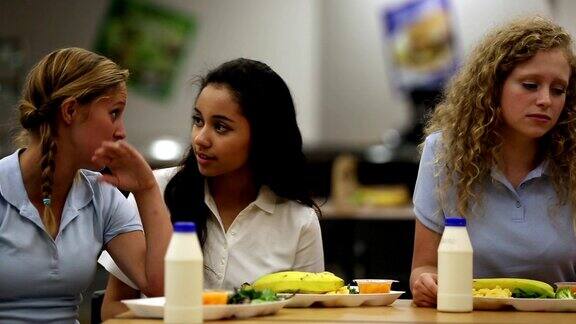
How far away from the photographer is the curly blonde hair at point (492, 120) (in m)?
2.57

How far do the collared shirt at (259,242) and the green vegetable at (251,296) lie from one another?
0.50m

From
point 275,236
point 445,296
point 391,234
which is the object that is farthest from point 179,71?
point 445,296

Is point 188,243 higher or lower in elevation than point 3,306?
higher

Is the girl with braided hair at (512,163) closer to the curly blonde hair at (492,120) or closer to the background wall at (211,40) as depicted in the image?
the curly blonde hair at (492,120)

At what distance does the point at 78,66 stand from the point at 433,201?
98cm

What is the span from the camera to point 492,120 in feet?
8.54

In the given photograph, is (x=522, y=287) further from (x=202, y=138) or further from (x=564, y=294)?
(x=202, y=138)

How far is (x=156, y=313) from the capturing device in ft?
6.31

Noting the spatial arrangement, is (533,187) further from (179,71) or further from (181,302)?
(179,71)

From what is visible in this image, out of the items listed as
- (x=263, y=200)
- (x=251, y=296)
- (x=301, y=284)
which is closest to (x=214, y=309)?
(x=251, y=296)

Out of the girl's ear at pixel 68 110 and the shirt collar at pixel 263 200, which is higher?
the girl's ear at pixel 68 110

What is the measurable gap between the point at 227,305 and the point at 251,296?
0.11 meters

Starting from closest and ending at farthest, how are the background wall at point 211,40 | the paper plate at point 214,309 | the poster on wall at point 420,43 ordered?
the paper plate at point 214,309
the background wall at point 211,40
the poster on wall at point 420,43

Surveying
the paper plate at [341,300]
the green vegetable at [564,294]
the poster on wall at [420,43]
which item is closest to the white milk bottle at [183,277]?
the paper plate at [341,300]
